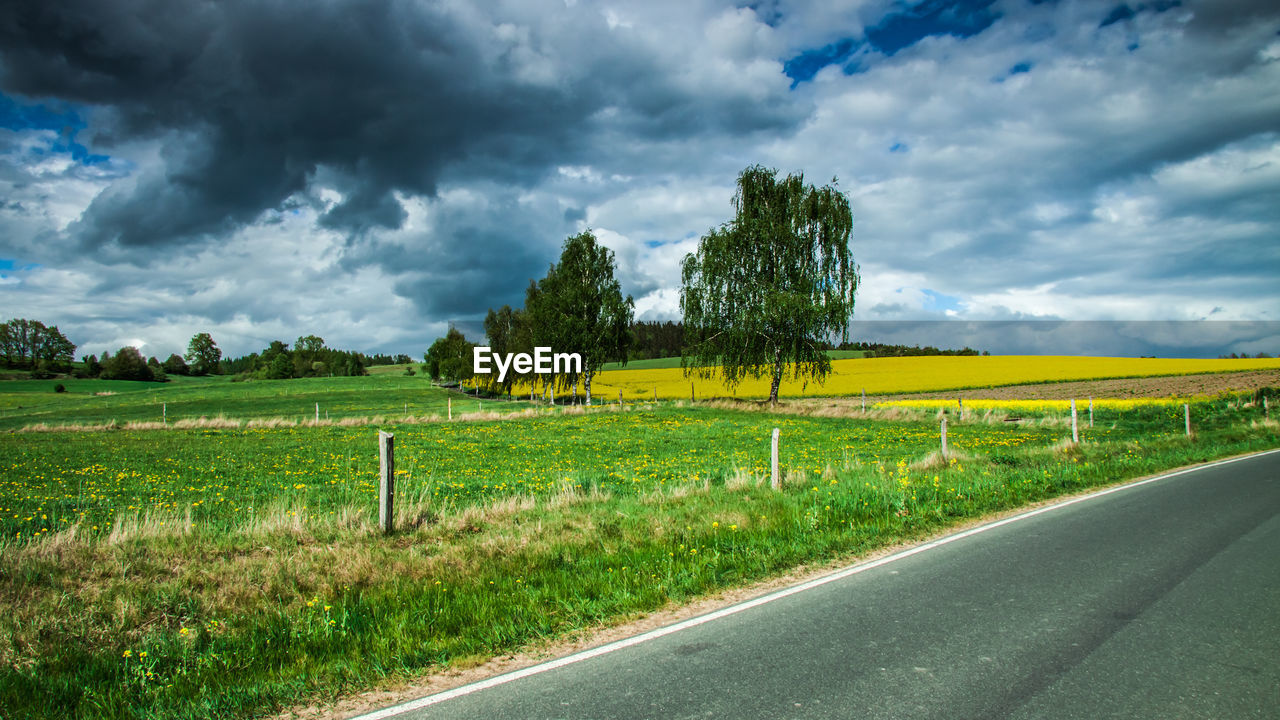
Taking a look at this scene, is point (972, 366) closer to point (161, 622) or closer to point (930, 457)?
point (930, 457)

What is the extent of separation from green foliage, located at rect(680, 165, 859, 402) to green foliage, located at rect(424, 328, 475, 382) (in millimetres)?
47787

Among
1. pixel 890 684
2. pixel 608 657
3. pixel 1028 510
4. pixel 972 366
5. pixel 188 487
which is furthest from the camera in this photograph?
pixel 972 366

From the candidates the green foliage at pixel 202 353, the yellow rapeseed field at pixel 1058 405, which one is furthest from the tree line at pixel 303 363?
the yellow rapeseed field at pixel 1058 405

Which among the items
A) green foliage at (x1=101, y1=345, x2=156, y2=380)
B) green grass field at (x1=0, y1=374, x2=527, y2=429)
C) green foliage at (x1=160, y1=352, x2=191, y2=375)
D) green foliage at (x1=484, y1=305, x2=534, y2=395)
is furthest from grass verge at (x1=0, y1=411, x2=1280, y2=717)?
green foliage at (x1=160, y1=352, x2=191, y2=375)

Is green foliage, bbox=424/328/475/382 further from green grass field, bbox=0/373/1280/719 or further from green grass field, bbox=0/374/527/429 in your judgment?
green grass field, bbox=0/373/1280/719

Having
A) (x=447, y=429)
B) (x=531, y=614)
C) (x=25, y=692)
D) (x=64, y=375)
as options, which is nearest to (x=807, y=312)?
(x=447, y=429)

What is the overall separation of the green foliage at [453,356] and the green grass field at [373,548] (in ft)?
207

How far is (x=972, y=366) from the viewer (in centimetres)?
6812

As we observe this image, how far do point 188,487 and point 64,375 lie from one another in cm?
13495

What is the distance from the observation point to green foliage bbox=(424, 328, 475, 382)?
8462 centimetres

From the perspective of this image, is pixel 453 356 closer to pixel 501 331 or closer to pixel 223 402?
pixel 501 331

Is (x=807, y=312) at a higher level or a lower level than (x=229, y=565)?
higher

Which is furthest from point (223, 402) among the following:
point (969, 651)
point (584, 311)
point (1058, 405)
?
point (969, 651)

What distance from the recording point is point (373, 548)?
318 inches
